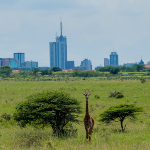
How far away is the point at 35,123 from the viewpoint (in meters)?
10.0

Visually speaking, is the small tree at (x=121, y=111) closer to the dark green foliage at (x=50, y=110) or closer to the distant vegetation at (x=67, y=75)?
the dark green foliage at (x=50, y=110)

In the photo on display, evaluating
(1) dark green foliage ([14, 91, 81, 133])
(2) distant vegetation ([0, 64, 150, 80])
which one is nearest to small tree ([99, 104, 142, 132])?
(1) dark green foliage ([14, 91, 81, 133])

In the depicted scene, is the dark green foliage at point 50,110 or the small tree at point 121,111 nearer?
the dark green foliage at point 50,110

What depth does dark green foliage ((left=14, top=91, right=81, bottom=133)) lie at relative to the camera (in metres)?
9.58

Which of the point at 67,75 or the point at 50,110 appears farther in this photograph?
the point at 67,75

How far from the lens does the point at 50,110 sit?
9727 millimetres

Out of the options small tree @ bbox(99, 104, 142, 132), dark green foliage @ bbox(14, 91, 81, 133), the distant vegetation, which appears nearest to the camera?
dark green foliage @ bbox(14, 91, 81, 133)

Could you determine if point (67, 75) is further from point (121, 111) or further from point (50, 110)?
point (50, 110)

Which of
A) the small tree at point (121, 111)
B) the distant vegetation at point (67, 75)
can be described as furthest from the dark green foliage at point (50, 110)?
the distant vegetation at point (67, 75)

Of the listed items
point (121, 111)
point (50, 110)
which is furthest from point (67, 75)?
point (50, 110)

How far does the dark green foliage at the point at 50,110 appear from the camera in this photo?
9.58 metres

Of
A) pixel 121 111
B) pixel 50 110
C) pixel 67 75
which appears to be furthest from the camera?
pixel 67 75

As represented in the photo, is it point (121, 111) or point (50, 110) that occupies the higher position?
point (50, 110)

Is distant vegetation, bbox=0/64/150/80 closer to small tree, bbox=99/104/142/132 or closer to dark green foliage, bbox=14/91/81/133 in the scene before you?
small tree, bbox=99/104/142/132
